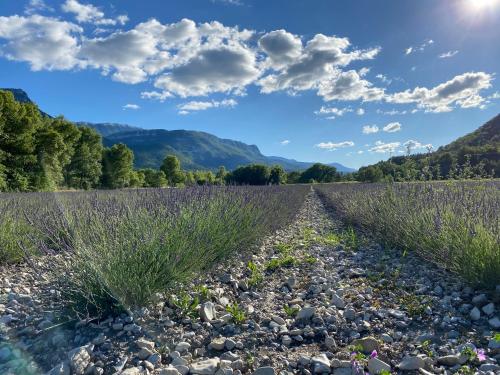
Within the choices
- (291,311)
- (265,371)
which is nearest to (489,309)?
(291,311)

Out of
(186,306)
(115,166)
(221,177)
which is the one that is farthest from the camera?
(115,166)

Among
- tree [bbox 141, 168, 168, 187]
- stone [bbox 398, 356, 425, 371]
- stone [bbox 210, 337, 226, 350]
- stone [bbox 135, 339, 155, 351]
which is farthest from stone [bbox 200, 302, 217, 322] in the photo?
tree [bbox 141, 168, 168, 187]

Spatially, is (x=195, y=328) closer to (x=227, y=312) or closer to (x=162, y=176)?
(x=227, y=312)

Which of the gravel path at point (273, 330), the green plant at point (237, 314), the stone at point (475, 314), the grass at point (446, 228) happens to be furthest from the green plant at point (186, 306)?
the grass at point (446, 228)

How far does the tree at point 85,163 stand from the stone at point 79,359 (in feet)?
125

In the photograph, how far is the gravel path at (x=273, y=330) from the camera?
84.7 inches

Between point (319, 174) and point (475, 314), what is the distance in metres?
72.1

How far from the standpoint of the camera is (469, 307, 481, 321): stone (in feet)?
9.14

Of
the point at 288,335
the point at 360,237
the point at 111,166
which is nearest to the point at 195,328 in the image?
the point at 288,335

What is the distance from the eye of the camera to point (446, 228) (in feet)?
13.1

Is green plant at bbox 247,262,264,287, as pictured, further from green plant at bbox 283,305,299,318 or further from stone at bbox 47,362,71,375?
stone at bbox 47,362,71,375

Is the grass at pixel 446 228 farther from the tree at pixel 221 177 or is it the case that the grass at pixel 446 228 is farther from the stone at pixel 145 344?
the tree at pixel 221 177

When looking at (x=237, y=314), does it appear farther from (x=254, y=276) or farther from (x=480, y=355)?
(x=480, y=355)

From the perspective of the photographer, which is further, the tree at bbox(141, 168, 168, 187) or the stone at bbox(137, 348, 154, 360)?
the tree at bbox(141, 168, 168, 187)
